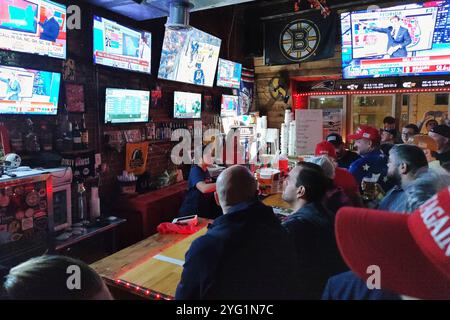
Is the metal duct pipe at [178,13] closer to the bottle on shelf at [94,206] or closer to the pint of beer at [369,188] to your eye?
the bottle on shelf at [94,206]

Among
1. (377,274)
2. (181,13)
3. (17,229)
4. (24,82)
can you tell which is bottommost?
(17,229)

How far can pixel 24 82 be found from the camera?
3.19 metres

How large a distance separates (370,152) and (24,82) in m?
3.69

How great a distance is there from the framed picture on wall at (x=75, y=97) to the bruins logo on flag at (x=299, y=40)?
415 centimetres

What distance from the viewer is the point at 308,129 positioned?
229 inches

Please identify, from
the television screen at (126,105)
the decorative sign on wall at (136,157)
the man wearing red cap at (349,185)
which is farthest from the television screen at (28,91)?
the man wearing red cap at (349,185)

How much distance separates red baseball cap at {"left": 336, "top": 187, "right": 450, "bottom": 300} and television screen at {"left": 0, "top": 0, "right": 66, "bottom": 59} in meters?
3.28

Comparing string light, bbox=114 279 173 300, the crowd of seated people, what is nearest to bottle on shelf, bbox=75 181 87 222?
string light, bbox=114 279 173 300

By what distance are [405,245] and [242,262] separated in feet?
3.14

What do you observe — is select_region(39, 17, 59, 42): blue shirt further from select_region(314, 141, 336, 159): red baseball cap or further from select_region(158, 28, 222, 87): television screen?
select_region(314, 141, 336, 159): red baseball cap

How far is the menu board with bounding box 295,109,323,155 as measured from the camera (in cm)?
576

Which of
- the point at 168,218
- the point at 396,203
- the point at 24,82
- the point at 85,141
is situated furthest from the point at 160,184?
the point at 396,203

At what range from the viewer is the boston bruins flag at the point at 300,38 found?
6.21m
